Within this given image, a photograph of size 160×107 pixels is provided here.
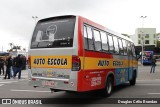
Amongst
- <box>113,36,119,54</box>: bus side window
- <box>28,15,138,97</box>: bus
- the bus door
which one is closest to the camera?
<box>28,15,138,97</box>: bus

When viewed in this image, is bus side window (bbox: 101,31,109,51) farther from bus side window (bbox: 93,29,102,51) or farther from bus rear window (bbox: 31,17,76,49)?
bus rear window (bbox: 31,17,76,49)

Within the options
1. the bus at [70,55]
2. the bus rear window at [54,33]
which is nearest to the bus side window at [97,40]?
the bus at [70,55]

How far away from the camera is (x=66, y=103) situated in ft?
33.9

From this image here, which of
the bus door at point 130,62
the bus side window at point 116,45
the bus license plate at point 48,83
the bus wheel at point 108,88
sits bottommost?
the bus wheel at point 108,88

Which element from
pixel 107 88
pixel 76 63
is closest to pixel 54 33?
pixel 76 63

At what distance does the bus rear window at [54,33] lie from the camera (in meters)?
9.72

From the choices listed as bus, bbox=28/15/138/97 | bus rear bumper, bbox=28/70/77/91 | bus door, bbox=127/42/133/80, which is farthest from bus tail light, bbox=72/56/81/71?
bus door, bbox=127/42/133/80

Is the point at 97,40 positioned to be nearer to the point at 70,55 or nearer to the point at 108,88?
the point at 70,55

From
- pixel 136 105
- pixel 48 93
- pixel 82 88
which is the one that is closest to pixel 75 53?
pixel 82 88

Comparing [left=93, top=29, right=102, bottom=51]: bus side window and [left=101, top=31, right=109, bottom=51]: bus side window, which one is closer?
[left=93, top=29, right=102, bottom=51]: bus side window

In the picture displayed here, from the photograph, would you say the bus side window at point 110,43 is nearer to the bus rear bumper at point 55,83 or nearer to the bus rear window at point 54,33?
the bus rear window at point 54,33

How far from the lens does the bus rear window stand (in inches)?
383

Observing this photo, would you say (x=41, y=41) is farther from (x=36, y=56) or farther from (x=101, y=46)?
(x=101, y=46)

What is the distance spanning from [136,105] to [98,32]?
304cm
